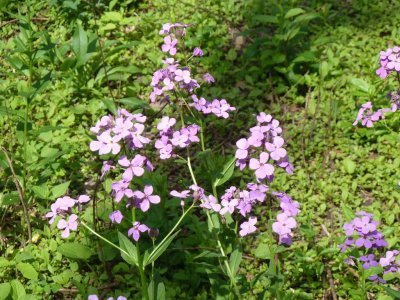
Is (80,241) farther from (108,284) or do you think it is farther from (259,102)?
(259,102)

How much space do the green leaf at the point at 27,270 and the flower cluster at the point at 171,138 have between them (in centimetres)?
111

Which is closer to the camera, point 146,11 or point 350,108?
point 350,108

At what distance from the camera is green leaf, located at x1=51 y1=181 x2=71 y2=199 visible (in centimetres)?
300

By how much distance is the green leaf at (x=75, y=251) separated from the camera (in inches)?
107

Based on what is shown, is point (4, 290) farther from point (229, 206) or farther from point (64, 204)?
point (229, 206)

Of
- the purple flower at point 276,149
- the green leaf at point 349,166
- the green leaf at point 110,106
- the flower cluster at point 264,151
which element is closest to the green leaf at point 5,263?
the green leaf at point 110,106

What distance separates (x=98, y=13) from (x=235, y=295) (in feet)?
9.49

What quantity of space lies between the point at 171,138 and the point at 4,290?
1124 mm

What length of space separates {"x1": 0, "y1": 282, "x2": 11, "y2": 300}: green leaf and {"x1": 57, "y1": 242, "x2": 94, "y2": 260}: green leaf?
298mm

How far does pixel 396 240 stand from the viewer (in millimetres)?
2742

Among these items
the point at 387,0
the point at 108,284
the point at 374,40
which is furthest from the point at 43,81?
the point at 387,0

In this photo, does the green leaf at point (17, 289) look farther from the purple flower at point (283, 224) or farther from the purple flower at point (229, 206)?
the purple flower at point (283, 224)

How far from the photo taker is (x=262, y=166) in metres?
1.82

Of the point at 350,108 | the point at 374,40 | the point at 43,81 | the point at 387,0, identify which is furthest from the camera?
the point at 387,0
